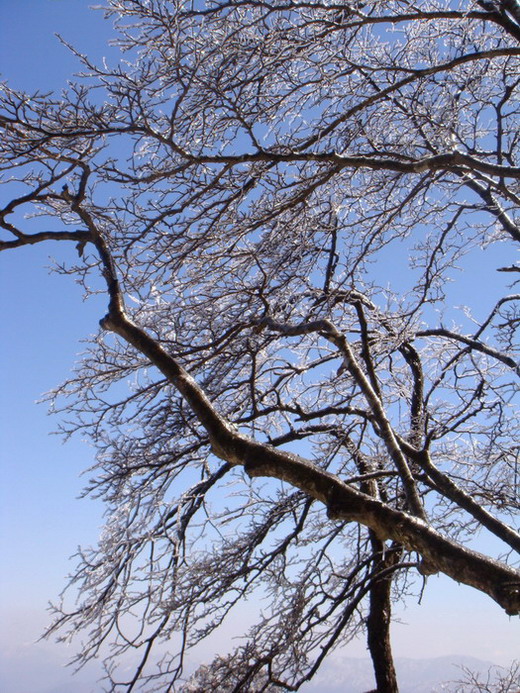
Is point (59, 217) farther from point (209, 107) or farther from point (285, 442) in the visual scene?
point (285, 442)

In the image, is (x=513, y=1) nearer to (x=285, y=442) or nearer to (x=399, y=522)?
(x=399, y=522)

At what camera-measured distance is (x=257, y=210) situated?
467 centimetres

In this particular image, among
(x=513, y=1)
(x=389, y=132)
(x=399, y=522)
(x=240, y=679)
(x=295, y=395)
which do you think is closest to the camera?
(x=399, y=522)

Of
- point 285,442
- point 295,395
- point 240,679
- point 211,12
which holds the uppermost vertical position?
point 211,12

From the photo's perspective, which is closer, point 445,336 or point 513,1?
point 513,1

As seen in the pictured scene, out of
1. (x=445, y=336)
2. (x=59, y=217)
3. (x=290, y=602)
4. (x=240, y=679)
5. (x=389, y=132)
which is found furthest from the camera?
(x=445, y=336)

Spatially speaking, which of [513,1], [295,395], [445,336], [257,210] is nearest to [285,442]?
[295,395]

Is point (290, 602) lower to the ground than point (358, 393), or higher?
lower

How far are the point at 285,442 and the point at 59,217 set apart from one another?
3.30 m

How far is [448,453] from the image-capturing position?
6660mm

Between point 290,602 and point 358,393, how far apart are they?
2.15 m

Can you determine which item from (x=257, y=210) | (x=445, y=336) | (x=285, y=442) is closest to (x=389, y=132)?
(x=257, y=210)

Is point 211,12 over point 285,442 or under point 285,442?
over

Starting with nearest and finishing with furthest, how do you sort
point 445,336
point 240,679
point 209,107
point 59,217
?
point 209,107 → point 59,217 → point 240,679 → point 445,336
